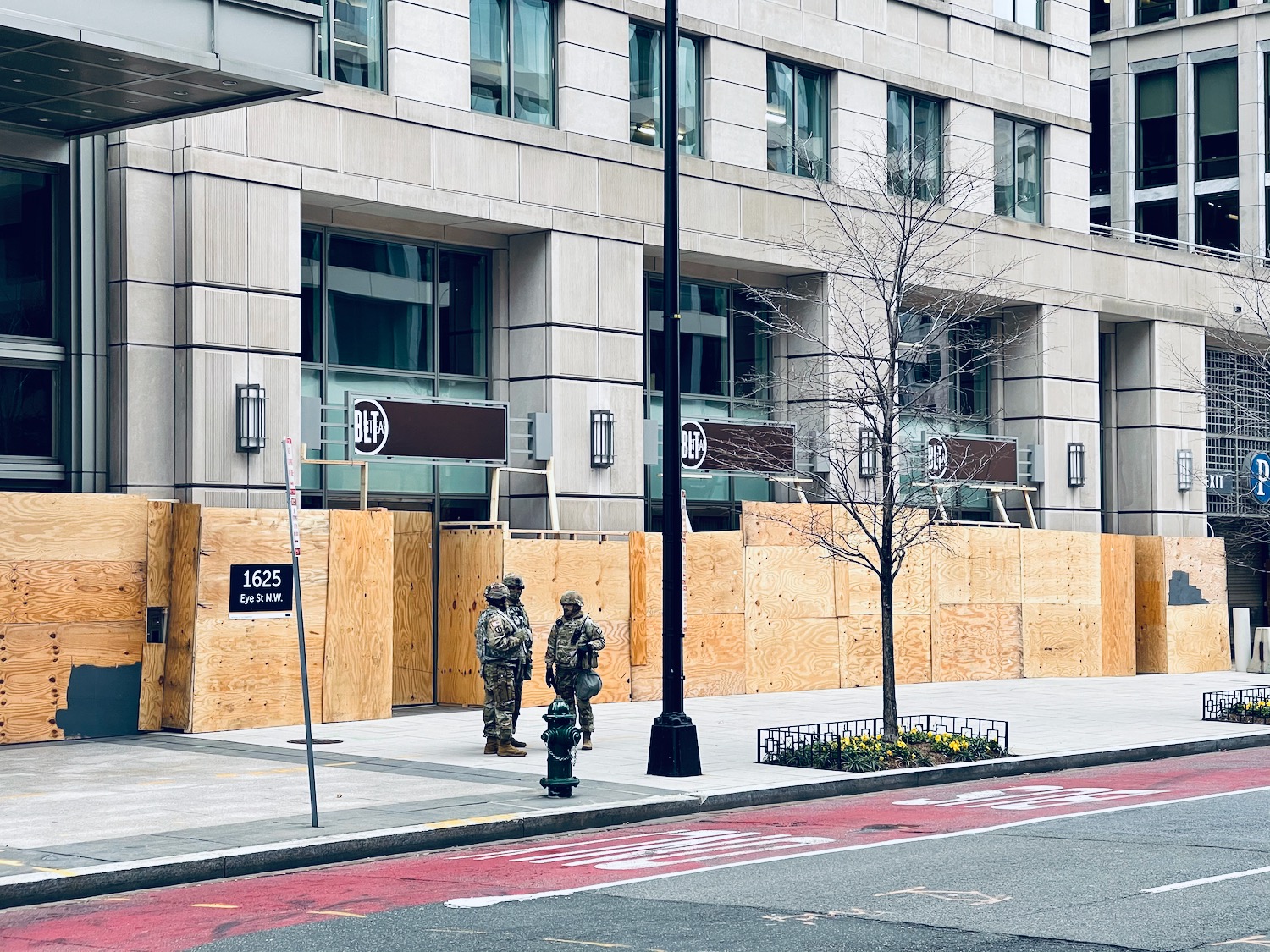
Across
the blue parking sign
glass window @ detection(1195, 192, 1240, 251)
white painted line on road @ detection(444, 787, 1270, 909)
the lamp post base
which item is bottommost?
white painted line on road @ detection(444, 787, 1270, 909)

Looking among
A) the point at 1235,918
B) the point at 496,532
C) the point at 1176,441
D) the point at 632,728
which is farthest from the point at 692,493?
the point at 1235,918

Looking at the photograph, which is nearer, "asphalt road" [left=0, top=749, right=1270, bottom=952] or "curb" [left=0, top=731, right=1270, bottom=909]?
"asphalt road" [left=0, top=749, right=1270, bottom=952]

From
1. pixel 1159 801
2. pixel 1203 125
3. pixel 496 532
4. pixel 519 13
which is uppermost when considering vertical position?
pixel 1203 125

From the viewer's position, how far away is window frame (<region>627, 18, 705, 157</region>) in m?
26.6

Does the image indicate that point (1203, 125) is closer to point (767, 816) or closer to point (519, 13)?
point (519, 13)

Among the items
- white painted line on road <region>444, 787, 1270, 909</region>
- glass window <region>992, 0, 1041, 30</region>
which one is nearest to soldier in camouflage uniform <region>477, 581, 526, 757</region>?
white painted line on road <region>444, 787, 1270, 909</region>

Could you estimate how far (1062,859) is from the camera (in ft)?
37.4

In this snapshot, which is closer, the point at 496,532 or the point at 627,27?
the point at 496,532

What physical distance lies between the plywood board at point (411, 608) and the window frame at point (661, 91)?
7.52m

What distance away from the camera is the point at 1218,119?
152ft

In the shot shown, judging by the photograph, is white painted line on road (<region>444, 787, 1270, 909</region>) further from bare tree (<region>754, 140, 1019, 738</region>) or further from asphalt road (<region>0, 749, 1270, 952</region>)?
bare tree (<region>754, 140, 1019, 738</region>)

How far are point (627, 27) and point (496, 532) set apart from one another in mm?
8801

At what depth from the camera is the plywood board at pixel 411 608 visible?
74.5 feet

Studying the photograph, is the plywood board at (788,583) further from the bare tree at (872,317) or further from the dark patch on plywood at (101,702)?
the dark patch on plywood at (101,702)
